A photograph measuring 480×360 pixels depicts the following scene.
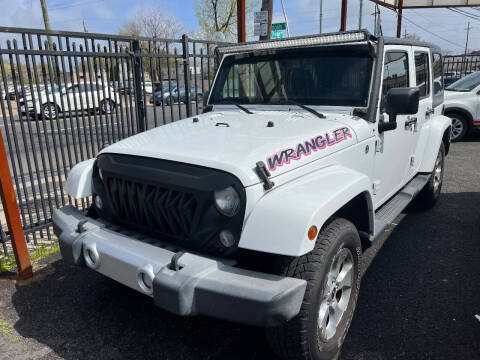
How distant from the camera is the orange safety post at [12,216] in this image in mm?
3314

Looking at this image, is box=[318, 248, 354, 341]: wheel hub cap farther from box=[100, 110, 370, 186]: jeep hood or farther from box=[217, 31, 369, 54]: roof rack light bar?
box=[217, 31, 369, 54]: roof rack light bar

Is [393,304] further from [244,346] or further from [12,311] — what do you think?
[12,311]

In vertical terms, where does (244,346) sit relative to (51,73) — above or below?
below

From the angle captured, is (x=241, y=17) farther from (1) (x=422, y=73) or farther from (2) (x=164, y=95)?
(1) (x=422, y=73)

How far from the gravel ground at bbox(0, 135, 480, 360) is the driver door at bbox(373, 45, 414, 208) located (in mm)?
735

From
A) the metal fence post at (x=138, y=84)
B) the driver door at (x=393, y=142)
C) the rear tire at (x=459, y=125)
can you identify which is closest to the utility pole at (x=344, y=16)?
the rear tire at (x=459, y=125)

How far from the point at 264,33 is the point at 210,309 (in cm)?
787

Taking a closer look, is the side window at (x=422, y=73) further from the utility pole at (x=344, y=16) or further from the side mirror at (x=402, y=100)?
the utility pole at (x=344, y=16)

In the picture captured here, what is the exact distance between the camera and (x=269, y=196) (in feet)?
7.26

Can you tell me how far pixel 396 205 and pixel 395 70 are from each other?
127 cm

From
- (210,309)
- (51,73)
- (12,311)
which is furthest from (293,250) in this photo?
(51,73)

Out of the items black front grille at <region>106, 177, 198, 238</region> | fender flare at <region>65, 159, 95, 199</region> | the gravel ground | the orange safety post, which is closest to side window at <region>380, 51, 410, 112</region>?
the gravel ground

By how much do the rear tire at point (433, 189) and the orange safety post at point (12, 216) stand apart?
449cm

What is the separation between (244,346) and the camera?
106 inches
